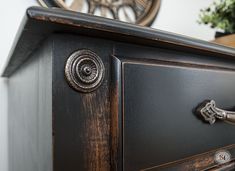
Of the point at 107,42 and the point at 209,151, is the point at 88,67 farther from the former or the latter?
the point at 209,151

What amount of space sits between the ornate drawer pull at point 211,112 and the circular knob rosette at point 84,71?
18 centimetres

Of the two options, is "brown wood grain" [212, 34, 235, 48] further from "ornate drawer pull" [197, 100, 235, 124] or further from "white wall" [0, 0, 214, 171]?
"ornate drawer pull" [197, 100, 235, 124]

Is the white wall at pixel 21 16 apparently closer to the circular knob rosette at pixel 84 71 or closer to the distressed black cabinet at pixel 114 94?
the distressed black cabinet at pixel 114 94

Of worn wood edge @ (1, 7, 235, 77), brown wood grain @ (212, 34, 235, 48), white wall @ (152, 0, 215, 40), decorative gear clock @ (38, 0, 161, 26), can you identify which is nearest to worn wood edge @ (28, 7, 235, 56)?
worn wood edge @ (1, 7, 235, 77)

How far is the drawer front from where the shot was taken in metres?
0.30

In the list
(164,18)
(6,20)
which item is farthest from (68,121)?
(164,18)

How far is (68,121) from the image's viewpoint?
0.26m

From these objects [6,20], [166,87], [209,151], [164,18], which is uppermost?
[164,18]

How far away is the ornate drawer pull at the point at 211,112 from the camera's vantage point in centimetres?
38

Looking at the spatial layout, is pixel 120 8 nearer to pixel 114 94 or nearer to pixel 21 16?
pixel 21 16

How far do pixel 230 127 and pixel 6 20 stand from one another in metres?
0.75

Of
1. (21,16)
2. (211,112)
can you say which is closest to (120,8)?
(21,16)

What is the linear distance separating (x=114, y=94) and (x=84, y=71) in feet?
0.16

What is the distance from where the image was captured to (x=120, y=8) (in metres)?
1.00
